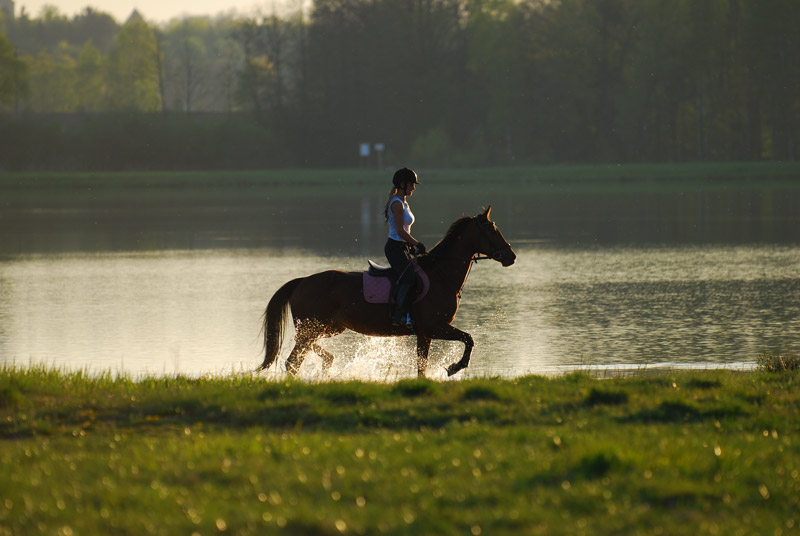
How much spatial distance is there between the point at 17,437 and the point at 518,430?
3.87 m

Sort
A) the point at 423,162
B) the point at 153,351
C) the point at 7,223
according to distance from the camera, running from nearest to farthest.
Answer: the point at 153,351 < the point at 7,223 < the point at 423,162

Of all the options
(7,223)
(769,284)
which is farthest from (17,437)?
(7,223)

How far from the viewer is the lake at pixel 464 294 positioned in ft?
51.2

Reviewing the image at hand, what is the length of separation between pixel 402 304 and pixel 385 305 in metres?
0.27

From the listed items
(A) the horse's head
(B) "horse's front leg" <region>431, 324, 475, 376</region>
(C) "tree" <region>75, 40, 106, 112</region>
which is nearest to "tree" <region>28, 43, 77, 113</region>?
(C) "tree" <region>75, 40, 106, 112</region>

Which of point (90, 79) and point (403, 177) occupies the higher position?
point (90, 79)

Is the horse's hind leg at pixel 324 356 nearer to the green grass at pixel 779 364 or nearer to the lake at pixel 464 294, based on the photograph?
the lake at pixel 464 294

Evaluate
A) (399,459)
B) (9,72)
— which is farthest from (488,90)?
(399,459)

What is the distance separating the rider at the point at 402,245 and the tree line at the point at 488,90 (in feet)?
256

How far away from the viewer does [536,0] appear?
328 ft

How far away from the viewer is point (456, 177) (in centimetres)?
8131

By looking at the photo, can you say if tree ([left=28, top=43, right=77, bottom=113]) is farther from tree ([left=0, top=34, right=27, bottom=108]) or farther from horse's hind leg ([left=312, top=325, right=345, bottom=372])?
horse's hind leg ([left=312, top=325, right=345, bottom=372])

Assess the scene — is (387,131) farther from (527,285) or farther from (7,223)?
(527,285)

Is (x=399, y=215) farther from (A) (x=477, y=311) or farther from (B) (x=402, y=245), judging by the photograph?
(A) (x=477, y=311)
